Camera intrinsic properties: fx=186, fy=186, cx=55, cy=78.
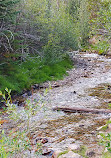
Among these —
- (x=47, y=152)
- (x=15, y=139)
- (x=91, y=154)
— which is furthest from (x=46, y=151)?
(x=15, y=139)

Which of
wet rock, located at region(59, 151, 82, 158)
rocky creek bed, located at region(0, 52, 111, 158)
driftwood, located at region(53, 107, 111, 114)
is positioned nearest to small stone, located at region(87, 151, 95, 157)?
rocky creek bed, located at region(0, 52, 111, 158)

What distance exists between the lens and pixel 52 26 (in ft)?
46.6

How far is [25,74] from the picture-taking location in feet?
34.8

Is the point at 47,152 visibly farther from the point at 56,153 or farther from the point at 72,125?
the point at 72,125

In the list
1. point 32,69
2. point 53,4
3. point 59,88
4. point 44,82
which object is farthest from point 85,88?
point 53,4

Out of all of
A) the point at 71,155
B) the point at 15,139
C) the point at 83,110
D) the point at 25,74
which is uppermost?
the point at 15,139

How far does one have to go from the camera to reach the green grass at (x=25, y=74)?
30.0ft

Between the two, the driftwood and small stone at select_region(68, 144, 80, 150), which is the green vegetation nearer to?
small stone at select_region(68, 144, 80, 150)

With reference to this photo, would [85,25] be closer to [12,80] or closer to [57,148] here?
[12,80]

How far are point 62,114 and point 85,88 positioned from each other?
401cm

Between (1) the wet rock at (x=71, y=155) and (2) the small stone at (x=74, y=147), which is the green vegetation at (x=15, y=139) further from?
(2) the small stone at (x=74, y=147)

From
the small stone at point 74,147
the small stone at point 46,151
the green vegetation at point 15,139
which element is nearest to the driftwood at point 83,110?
the small stone at point 74,147

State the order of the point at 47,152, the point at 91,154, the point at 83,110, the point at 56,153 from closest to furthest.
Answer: the point at 91,154 → the point at 56,153 → the point at 47,152 → the point at 83,110

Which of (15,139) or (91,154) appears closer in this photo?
(15,139)
